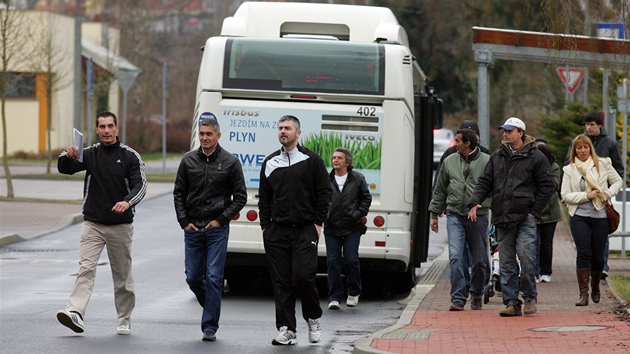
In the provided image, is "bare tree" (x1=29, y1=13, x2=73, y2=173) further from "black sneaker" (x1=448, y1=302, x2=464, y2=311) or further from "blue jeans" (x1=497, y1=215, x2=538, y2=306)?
"blue jeans" (x1=497, y1=215, x2=538, y2=306)

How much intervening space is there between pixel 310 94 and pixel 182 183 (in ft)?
11.5

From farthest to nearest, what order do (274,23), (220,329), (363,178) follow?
(274,23)
(363,178)
(220,329)

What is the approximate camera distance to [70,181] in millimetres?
35625

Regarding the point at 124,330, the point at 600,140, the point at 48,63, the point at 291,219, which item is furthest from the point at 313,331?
the point at 48,63

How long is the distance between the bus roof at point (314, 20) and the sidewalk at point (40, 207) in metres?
7.47

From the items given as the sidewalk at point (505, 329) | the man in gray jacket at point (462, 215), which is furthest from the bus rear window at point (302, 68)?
the sidewalk at point (505, 329)

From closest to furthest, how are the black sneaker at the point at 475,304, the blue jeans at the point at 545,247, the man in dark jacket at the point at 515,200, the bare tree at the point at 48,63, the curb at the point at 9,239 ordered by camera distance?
the man in dark jacket at the point at 515,200
the black sneaker at the point at 475,304
the blue jeans at the point at 545,247
the curb at the point at 9,239
the bare tree at the point at 48,63

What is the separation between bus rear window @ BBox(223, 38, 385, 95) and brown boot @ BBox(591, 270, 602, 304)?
2.97 m

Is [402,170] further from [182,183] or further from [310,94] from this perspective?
[182,183]

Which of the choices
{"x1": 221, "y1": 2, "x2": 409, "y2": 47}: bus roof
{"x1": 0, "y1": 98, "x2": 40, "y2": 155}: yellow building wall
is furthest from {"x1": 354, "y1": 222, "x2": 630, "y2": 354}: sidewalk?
{"x1": 0, "y1": 98, "x2": 40, "y2": 155}: yellow building wall

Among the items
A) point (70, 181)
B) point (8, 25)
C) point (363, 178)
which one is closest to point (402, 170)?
point (363, 178)

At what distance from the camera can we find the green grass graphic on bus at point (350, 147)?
13.8 metres

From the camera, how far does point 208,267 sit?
10547 mm

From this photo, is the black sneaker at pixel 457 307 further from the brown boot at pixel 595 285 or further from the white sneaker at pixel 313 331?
the white sneaker at pixel 313 331
